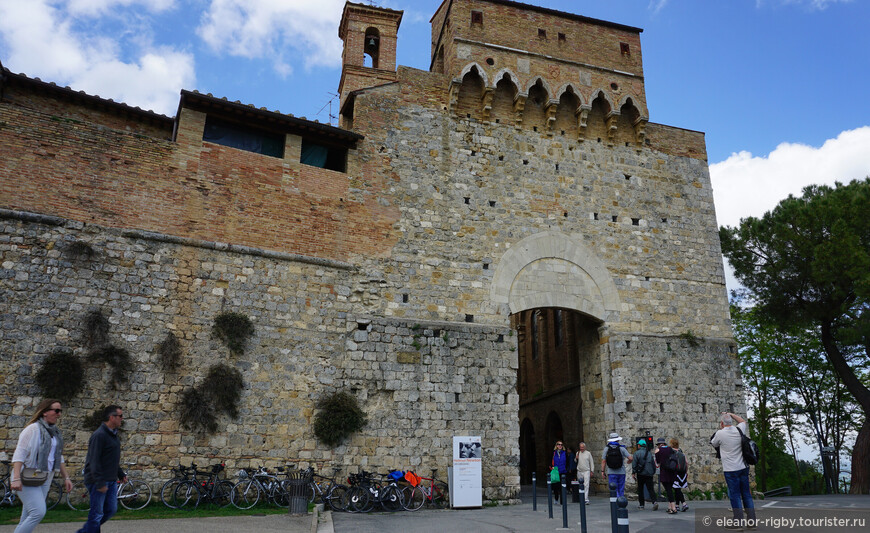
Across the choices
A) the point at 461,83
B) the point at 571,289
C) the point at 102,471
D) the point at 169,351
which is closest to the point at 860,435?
the point at 571,289

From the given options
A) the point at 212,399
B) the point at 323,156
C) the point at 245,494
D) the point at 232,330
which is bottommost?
the point at 245,494

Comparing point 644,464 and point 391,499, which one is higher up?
point 644,464

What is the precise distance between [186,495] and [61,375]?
3114 mm

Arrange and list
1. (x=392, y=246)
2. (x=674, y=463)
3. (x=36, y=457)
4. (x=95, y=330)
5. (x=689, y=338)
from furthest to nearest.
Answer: (x=689, y=338) < (x=392, y=246) < (x=95, y=330) < (x=674, y=463) < (x=36, y=457)

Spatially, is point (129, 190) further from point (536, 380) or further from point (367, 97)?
point (536, 380)

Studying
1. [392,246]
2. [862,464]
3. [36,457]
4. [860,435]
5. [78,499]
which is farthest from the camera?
[860,435]

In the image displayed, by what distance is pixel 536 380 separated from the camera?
938 inches

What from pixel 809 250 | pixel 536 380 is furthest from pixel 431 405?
pixel 809 250

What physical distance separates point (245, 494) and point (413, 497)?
3353 millimetres

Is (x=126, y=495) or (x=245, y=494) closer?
(x=126, y=495)

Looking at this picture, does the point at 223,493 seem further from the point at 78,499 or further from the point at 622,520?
the point at 622,520

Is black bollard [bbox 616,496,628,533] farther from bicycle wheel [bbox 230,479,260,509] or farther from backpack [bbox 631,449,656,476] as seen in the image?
bicycle wheel [bbox 230,479,260,509]

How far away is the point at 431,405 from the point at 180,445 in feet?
17.0

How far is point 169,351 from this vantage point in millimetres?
11727
